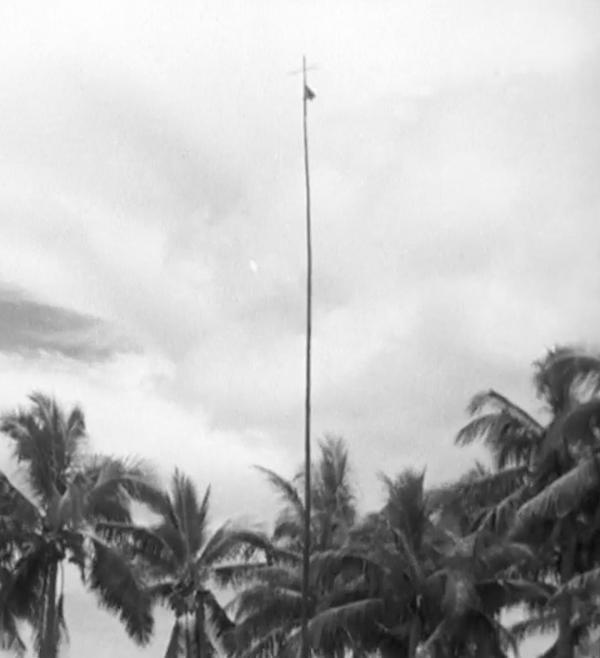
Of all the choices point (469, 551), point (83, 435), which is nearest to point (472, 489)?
point (469, 551)

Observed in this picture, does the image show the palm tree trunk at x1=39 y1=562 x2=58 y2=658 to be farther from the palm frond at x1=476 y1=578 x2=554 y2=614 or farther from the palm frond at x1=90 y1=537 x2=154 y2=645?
the palm frond at x1=476 y1=578 x2=554 y2=614

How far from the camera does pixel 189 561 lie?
38.8 metres

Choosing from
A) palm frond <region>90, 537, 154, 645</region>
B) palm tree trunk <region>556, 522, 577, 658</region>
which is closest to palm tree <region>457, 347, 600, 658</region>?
palm tree trunk <region>556, 522, 577, 658</region>

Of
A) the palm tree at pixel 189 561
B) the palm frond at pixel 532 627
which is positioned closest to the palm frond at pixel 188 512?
the palm tree at pixel 189 561

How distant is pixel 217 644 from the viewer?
39.6m

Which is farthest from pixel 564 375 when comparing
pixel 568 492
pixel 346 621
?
pixel 346 621

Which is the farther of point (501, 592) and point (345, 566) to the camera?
point (345, 566)

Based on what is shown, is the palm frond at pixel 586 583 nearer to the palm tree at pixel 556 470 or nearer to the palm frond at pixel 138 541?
the palm tree at pixel 556 470

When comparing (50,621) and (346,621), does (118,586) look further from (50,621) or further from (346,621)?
(346,621)

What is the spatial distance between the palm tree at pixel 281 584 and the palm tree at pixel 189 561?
0.71m

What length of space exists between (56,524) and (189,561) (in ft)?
25.9

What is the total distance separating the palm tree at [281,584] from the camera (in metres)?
35.2

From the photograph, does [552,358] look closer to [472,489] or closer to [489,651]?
[472,489]

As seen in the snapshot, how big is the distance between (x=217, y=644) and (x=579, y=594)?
1482 centimetres
